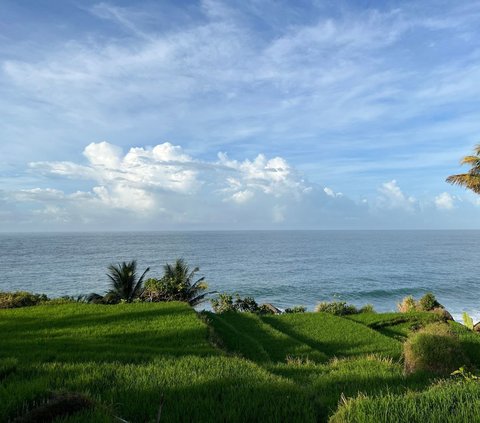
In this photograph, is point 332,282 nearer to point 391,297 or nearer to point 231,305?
point 391,297

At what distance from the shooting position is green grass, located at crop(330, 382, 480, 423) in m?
4.42

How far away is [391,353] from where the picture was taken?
55.5 feet

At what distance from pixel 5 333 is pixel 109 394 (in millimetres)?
10893

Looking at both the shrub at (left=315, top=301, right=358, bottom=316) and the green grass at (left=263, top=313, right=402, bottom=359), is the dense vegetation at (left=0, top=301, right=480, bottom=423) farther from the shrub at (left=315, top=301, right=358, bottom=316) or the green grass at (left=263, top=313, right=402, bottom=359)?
the shrub at (left=315, top=301, right=358, bottom=316)

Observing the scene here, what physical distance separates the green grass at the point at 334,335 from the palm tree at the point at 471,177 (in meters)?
14.0

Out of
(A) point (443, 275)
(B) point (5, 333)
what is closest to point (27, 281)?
(B) point (5, 333)

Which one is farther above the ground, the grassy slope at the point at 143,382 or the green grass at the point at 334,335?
the grassy slope at the point at 143,382

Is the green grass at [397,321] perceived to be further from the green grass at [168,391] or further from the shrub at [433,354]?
the green grass at [168,391]

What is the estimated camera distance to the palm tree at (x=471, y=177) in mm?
27625

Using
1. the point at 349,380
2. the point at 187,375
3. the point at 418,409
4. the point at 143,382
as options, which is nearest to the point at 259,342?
the point at 349,380

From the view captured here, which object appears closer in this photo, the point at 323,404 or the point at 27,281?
the point at 323,404

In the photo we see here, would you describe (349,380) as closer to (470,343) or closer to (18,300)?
(470,343)

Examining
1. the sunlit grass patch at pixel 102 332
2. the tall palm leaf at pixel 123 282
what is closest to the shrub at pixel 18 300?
the sunlit grass patch at pixel 102 332

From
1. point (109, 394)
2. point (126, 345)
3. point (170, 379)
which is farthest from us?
point (126, 345)
